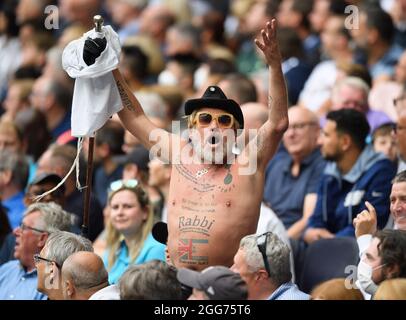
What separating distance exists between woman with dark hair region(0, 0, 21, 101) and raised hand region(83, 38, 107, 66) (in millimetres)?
7067

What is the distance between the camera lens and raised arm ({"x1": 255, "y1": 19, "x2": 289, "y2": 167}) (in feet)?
23.7

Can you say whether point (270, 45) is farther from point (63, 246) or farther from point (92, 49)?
point (63, 246)

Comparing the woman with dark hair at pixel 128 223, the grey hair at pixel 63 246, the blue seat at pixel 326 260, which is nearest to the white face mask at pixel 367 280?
the blue seat at pixel 326 260

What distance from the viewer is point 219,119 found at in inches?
299

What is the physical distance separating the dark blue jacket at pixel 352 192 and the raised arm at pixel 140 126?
6.34 feet

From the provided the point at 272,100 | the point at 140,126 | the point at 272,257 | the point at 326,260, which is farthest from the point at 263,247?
the point at 326,260

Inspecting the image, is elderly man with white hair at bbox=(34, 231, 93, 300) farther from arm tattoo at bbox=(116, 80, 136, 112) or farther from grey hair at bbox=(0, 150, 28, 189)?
grey hair at bbox=(0, 150, 28, 189)

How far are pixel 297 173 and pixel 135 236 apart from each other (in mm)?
1673

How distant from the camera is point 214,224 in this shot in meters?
7.47

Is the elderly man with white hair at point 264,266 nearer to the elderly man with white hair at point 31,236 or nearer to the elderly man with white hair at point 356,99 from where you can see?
the elderly man with white hair at point 31,236

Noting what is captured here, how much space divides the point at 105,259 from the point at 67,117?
3.37 meters

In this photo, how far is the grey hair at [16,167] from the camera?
10.5 meters

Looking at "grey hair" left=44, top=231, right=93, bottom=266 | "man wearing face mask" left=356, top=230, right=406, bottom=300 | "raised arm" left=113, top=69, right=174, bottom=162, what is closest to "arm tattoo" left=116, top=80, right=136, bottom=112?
"raised arm" left=113, top=69, right=174, bottom=162
